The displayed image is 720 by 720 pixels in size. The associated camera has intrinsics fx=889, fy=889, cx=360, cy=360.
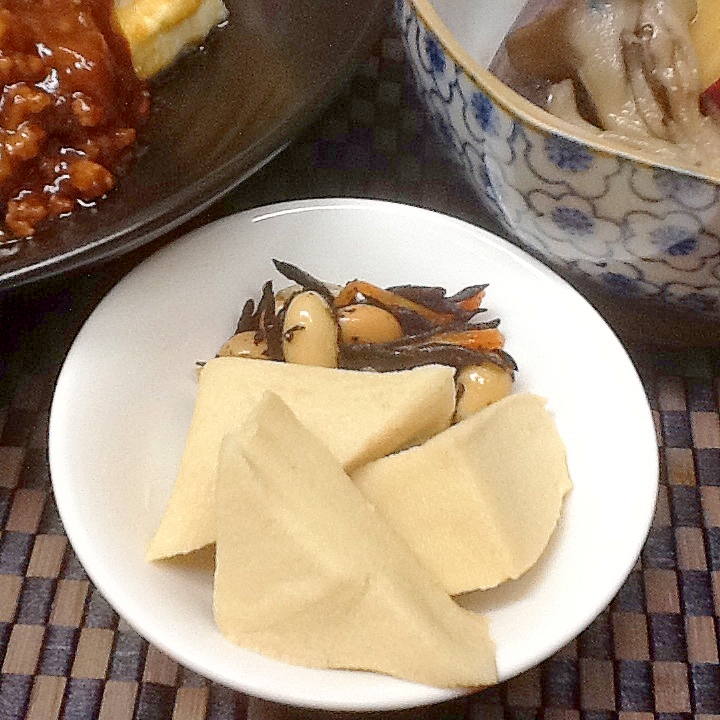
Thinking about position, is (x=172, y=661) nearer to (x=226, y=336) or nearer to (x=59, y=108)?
(x=226, y=336)

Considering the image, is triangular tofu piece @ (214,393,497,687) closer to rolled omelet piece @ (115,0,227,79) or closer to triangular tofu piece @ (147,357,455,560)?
triangular tofu piece @ (147,357,455,560)

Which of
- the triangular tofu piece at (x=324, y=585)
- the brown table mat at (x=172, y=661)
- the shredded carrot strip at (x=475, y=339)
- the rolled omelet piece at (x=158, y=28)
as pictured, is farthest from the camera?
the rolled omelet piece at (x=158, y=28)

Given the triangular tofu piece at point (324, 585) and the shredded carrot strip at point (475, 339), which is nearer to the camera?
the triangular tofu piece at point (324, 585)

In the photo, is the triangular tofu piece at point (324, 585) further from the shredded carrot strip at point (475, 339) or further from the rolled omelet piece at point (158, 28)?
the rolled omelet piece at point (158, 28)

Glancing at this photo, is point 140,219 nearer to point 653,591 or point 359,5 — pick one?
point 359,5

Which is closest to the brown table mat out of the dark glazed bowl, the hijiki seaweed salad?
the dark glazed bowl

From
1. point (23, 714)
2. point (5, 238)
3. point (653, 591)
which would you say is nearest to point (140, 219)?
point (5, 238)

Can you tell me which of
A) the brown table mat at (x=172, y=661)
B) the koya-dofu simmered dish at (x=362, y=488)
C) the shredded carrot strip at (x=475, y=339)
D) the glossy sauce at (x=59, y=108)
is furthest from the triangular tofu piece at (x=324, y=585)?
the glossy sauce at (x=59, y=108)
